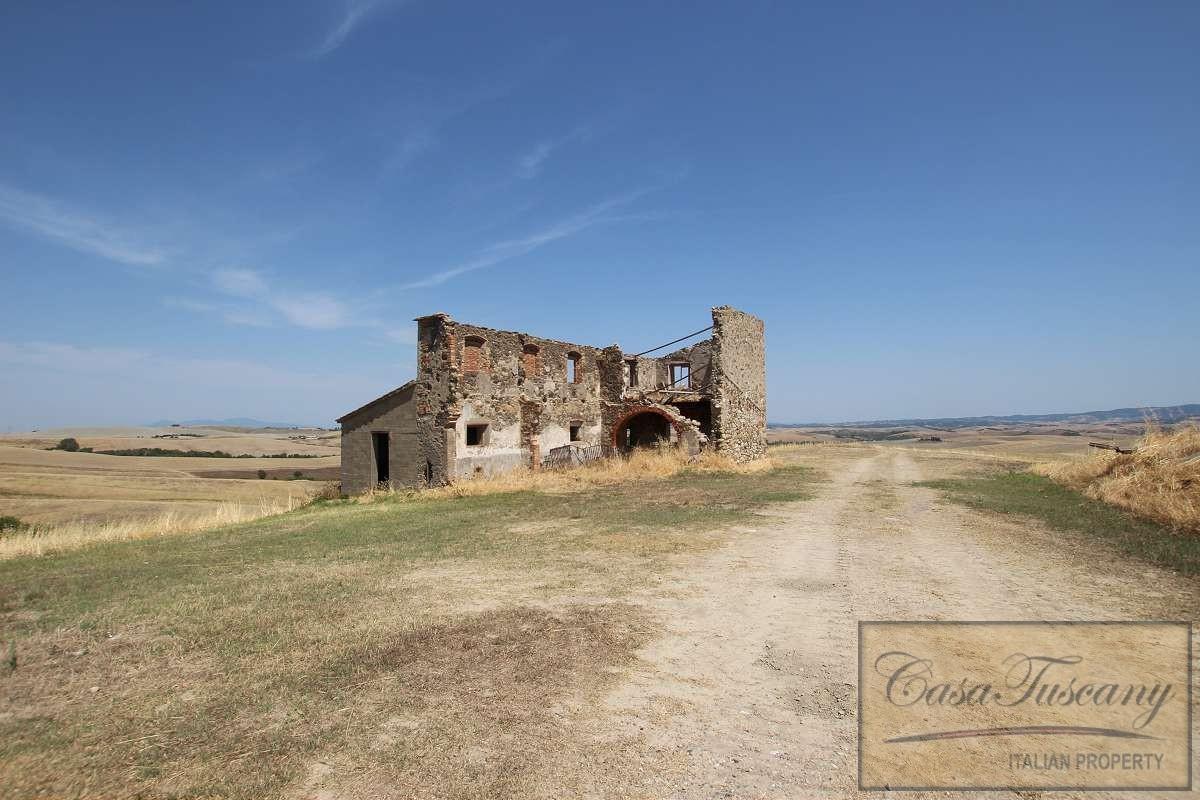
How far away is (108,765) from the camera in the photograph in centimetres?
362

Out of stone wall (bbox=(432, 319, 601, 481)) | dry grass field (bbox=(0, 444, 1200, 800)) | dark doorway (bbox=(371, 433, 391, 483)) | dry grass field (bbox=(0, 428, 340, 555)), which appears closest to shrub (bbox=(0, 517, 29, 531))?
dry grass field (bbox=(0, 428, 340, 555))

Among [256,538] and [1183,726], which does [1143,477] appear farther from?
[256,538]

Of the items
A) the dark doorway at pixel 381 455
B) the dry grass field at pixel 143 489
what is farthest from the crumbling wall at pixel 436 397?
the dry grass field at pixel 143 489

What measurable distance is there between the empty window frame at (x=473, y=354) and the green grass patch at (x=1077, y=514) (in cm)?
1455

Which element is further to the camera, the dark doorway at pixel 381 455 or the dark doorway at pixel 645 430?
the dark doorway at pixel 645 430

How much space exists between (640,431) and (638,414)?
8.45 feet

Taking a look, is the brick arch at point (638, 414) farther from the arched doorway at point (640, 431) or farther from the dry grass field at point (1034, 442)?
the dry grass field at point (1034, 442)

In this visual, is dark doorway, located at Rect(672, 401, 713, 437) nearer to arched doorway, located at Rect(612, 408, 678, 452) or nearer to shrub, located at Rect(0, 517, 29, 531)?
arched doorway, located at Rect(612, 408, 678, 452)

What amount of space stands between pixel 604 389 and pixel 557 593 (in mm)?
18899

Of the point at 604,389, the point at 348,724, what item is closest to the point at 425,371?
the point at 604,389

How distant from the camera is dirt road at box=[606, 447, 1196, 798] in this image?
3666 millimetres

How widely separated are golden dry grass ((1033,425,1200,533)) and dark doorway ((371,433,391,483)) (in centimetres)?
2080

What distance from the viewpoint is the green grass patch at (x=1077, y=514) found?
8.24m

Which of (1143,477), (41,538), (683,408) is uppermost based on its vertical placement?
(683,408)
